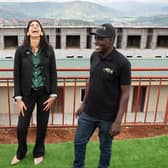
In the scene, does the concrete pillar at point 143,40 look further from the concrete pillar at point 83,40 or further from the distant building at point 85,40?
the concrete pillar at point 83,40

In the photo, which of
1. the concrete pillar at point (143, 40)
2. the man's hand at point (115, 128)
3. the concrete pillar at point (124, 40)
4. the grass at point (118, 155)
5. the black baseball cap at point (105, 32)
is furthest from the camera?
the concrete pillar at point (143, 40)

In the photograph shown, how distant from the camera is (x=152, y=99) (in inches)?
650

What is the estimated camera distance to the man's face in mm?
2393

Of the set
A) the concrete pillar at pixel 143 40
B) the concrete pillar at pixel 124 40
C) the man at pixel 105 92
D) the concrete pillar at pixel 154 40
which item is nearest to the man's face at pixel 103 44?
the man at pixel 105 92

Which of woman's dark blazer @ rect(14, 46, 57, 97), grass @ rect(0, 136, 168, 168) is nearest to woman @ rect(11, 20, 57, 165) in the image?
woman's dark blazer @ rect(14, 46, 57, 97)

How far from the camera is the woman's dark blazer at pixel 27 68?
283cm

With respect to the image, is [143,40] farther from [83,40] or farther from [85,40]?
[83,40]

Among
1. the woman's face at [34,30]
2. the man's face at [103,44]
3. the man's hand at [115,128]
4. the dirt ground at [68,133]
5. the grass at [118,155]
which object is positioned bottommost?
the dirt ground at [68,133]

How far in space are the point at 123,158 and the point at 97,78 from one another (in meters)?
1.59

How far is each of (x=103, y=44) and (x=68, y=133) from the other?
2.74 m

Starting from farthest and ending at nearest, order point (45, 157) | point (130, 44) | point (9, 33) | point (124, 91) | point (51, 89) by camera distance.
A: 1. point (130, 44)
2. point (9, 33)
3. point (45, 157)
4. point (51, 89)
5. point (124, 91)

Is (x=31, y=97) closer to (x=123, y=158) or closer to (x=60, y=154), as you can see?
(x=60, y=154)

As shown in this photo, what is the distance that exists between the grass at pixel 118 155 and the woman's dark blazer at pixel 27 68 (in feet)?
3.42

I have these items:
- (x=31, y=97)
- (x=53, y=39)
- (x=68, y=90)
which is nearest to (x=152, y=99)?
(x=68, y=90)
